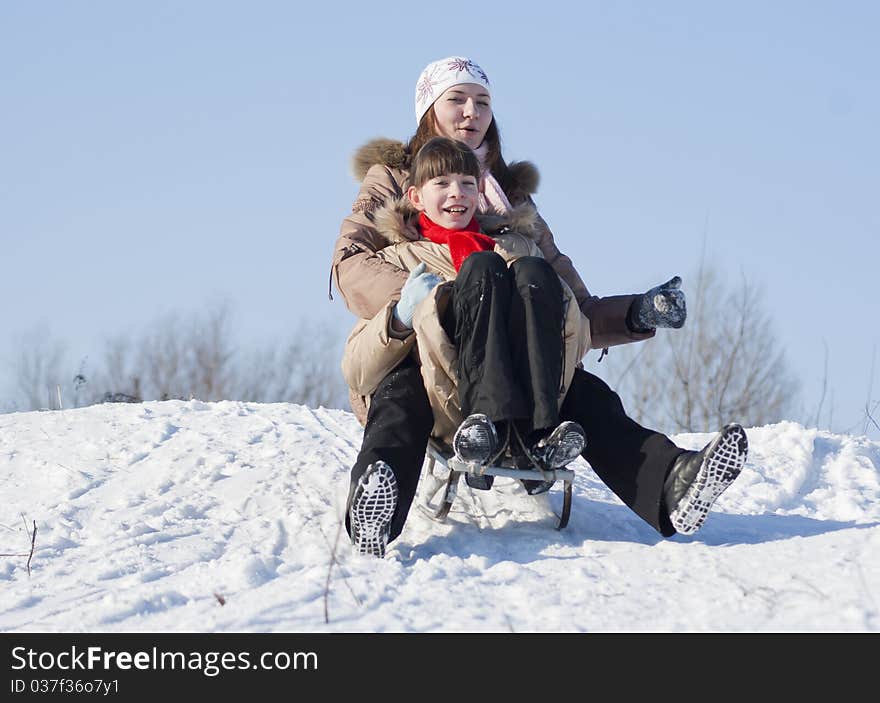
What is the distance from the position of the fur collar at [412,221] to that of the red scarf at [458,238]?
40 mm

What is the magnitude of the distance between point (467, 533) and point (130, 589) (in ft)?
3.57

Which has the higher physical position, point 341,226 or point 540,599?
point 341,226

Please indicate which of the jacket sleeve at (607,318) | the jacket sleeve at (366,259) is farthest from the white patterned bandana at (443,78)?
the jacket sleeve at (607,318)

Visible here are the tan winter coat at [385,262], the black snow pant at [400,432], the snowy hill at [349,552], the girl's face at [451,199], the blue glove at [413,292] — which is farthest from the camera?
the girl's face at [451,199]

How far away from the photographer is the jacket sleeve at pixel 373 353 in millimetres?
3553

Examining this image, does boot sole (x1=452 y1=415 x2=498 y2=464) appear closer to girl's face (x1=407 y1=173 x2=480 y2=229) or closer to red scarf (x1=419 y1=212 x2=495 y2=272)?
red scarf (x1=419 y1=212 x2=495 y2=272)

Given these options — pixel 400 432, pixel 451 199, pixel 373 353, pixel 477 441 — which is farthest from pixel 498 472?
pixel 451 199

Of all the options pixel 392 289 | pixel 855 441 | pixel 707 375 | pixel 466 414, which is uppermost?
pixel 392 289

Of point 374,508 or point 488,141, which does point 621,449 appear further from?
point 488,141

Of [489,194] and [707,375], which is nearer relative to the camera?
[489,194]

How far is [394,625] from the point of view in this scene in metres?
2.67

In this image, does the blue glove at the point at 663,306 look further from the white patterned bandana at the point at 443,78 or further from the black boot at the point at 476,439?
the white patterned bandana at the point at 443,78
